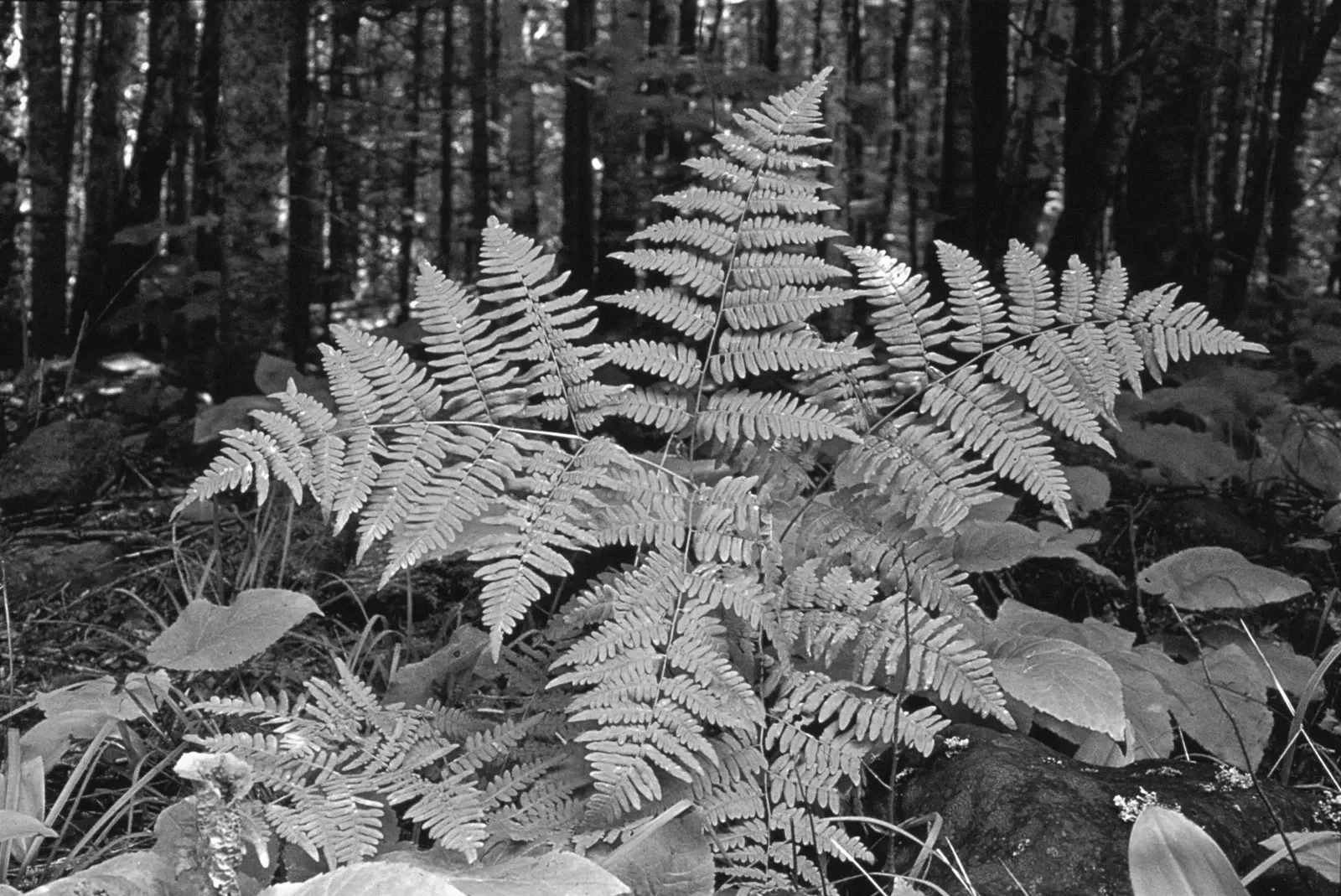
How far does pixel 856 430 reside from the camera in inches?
77.3

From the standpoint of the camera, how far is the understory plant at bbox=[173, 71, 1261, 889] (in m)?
1.64

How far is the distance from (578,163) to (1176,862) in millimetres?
8816

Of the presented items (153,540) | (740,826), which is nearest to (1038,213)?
(153,540)

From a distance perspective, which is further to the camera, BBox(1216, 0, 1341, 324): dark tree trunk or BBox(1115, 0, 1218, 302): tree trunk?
BBox(1216, 0, 1341, 324): dark tree trunk

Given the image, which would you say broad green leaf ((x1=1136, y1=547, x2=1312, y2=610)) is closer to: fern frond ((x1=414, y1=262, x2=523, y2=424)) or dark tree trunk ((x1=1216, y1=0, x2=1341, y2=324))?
fern frond ((x1=414, y1=262, x2=523, y2=424))

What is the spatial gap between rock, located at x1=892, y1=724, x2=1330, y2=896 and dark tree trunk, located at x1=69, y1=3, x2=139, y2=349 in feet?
34.4

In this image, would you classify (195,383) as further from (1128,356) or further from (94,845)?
(1128,356)

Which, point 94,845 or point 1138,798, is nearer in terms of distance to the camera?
point 1138,798

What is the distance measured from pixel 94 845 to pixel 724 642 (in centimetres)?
117

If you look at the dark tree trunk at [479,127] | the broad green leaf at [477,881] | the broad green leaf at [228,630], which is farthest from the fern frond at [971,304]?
the dark tree trunk at [479,127]

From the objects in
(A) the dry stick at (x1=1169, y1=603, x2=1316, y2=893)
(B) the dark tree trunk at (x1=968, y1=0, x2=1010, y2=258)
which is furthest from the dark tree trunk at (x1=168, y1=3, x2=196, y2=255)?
(A) the dry stick at (x1=1169, y1=603, x2=1316, y2=893)

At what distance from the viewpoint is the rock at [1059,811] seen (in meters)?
1.57

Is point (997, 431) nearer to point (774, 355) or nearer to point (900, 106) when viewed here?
point (774, 355)

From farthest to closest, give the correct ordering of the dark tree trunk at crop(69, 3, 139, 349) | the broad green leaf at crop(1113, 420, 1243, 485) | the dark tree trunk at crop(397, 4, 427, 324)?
the dark tree trunk at crop(397, 4, 427, 324) < the dark tree trunk at crop(69, 3, 139, 349) < the broad green leaf at crop(1113, 420, 1243, 485)
